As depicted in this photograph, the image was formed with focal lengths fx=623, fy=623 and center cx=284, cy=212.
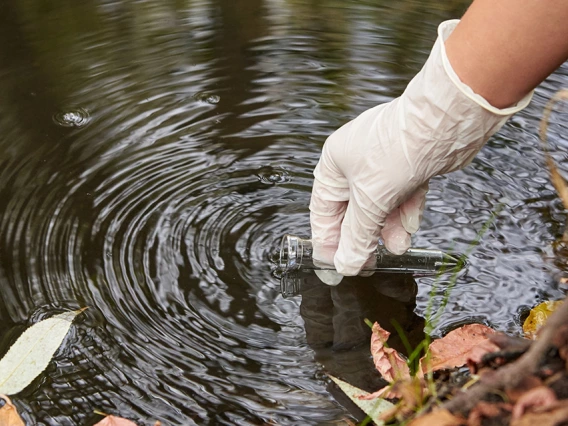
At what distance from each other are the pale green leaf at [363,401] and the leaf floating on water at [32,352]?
2.44ft

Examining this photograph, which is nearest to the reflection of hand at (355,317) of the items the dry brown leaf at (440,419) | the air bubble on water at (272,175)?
the air bubble on water at (272,175)

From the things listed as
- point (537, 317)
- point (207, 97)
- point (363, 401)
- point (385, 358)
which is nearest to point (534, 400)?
point (363, 401)

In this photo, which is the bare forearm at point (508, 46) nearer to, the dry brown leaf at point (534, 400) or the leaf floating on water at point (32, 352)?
the dry brown leaf at point (534, 400)

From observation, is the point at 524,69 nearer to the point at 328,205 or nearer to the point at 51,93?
the point at 328,205

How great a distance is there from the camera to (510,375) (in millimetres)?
964

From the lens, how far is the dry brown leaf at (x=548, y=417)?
34.5 inches

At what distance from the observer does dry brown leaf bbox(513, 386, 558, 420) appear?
3.03ft

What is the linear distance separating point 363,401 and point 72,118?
1782 mm

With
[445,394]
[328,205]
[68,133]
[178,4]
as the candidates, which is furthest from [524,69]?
[178,4]

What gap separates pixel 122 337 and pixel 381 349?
27.9 inches

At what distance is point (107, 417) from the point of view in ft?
4.75

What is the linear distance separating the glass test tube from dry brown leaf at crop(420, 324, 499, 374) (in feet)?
1.08

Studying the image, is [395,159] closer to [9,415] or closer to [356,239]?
[356,239]

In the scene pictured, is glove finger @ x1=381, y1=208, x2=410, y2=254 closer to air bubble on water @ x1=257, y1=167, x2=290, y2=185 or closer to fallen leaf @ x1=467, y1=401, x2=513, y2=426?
air bubble on water @ x1=257, y1=167, x2=290, y2=185
